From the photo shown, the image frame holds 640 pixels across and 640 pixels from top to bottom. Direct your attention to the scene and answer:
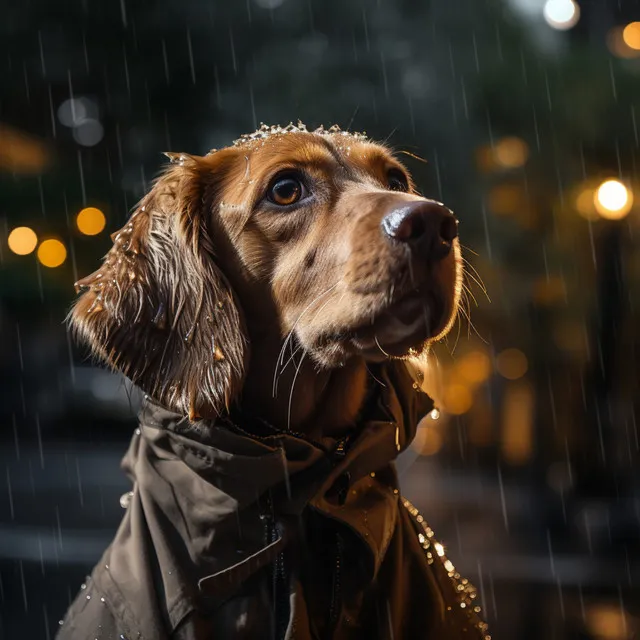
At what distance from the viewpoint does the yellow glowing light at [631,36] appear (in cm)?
559

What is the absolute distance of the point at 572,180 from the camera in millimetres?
5812

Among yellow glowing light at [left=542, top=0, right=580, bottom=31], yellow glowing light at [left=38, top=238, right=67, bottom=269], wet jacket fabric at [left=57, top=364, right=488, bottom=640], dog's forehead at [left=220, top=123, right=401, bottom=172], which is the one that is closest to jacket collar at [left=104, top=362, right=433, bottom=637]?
wet jacket fabric at [left=57, top=364, right=488, bottom=640]

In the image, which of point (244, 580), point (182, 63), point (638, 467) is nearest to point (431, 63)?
point (182, 63)

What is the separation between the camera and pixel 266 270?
7.71 ft

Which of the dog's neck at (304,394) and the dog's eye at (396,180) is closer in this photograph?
the dog's neck at (304,394)

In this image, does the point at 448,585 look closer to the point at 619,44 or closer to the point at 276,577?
the point at 276,577

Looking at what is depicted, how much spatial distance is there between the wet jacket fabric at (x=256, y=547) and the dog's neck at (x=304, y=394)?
0.07m

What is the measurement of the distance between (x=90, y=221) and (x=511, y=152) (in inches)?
114

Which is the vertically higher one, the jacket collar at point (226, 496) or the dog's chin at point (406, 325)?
the dog's chin at point (406, 325)

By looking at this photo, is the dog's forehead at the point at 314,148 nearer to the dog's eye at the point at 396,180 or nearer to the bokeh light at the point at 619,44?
the dog's eye at the point at 396,180

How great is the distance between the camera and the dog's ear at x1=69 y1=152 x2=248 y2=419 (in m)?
2.22

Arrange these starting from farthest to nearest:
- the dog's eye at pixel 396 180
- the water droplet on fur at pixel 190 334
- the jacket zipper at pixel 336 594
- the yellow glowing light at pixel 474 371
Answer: the yellow glowing light at pixel 474 371 < the dog's eye at pixel 396 180 < the water droplet on fur at pixel 190 334 < the jacket zipper at pixel 336 594

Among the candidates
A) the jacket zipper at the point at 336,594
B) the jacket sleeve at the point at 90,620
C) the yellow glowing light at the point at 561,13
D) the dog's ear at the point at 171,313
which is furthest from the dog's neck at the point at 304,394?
the yellow glowing light at the point at 561,13

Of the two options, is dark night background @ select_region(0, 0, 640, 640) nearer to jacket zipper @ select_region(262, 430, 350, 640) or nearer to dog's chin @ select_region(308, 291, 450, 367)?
dog's chin @ select_region(308, 291, 450, 367)
